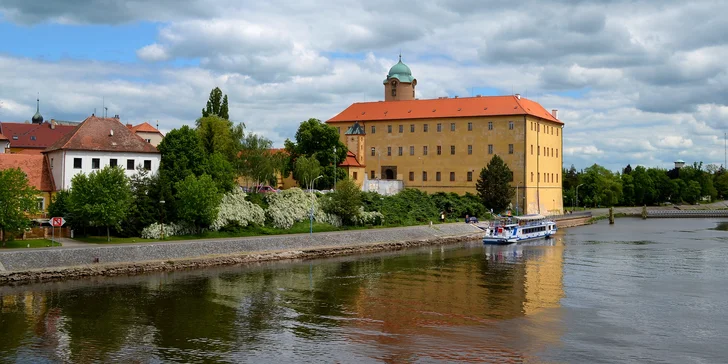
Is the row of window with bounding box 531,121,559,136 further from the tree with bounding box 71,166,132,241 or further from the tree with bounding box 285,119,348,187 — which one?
the tree with bounding box 71,166,132,241

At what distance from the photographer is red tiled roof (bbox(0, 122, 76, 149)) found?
89.7 metres

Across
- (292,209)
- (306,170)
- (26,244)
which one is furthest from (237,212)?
(306,170)

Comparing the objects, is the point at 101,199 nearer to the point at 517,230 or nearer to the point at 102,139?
the point at 102,139

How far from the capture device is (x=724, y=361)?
24.5 meters

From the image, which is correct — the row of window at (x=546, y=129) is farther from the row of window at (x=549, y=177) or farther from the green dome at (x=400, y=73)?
the green dome at (x=400, y=73)

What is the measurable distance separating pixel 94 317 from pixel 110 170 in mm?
21555

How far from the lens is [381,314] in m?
32.2

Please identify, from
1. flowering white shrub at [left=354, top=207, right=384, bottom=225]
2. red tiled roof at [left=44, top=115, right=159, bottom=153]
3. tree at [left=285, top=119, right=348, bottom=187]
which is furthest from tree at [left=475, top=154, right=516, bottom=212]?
red tiled roof at [left=44, top=115, right=159, bottom=153]

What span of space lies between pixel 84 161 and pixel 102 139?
2.62 meters

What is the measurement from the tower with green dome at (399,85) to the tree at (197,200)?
60439 millimetres

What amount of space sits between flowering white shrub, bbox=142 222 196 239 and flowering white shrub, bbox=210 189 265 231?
2306 millimetres

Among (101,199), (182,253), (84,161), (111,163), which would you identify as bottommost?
(182,253)

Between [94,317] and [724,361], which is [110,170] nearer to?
[94,317]

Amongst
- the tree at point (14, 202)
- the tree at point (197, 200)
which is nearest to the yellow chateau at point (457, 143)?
the tree at point (197, 200)
